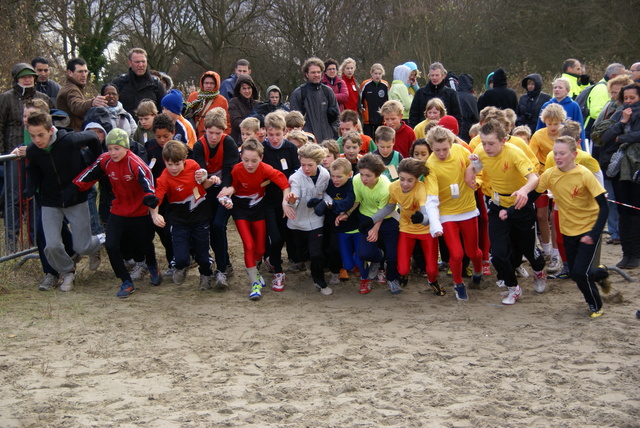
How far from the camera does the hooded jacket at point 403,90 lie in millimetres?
12180

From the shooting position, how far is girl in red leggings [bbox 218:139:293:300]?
7223 mm

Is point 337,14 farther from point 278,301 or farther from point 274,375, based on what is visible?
point 274,375

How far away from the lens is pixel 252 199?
7.38m

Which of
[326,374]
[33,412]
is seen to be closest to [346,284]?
[326,374]

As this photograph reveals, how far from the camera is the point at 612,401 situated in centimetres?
464

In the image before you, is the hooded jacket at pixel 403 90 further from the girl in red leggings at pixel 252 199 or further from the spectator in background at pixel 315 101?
the girl in red leggings at pixel 252 199

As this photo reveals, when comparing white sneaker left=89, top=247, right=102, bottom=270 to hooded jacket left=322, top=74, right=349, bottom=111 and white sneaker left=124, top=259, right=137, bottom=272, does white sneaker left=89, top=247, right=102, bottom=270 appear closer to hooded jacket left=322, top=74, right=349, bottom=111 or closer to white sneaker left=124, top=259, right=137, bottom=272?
white sneaker left=124, top=259, right=137, bottom=272

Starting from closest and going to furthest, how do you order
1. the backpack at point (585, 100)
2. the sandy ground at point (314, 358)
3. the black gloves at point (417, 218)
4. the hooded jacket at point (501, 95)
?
the sandy ground at point (314, 358) → the black gloves at point (417, 218) → the backpack at point (585, 100) → the hooded jacket at point (501, 95)

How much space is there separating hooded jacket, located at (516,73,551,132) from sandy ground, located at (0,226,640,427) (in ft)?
12.3

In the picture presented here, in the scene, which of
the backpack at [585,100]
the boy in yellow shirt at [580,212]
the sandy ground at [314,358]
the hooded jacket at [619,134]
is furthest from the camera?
the backpack at [585,100]

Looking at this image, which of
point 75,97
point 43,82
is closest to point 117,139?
point 75,97

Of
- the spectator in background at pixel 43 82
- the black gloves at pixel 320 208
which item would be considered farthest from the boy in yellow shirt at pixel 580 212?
the spectator in background at pixel 43 82

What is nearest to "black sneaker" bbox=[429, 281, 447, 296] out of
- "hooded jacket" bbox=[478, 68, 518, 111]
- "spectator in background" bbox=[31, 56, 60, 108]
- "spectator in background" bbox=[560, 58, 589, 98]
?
"hooded jacket" bbox=[478, 68, 518, 111]

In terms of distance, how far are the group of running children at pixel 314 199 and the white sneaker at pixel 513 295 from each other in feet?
0.04
